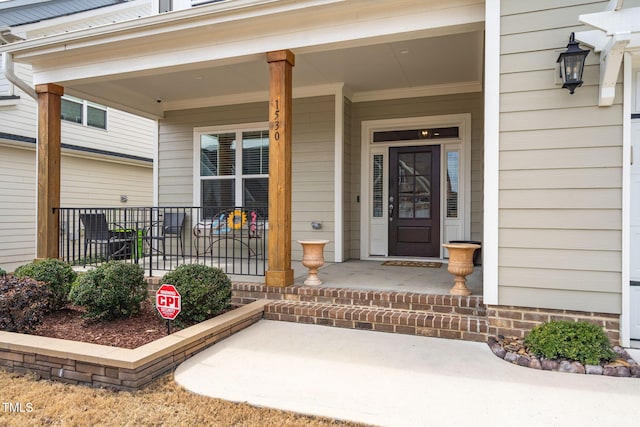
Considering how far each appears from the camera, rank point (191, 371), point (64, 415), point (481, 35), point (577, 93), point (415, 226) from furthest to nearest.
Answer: point (415, 226), point (481, 35), point (577, 93), point (191, 371), point (64, 415)

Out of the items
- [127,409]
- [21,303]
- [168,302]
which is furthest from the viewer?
[21,303]

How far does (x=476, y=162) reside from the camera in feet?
19.2

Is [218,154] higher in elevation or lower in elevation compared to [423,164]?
higher

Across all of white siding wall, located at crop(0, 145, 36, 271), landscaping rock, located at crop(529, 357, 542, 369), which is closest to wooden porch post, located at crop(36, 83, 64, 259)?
white siding wall, located at crop(0, 145, 36, 271)

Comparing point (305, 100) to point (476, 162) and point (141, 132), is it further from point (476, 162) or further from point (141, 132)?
point (141, 132)

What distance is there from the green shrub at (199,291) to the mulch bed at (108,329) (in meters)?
0.20

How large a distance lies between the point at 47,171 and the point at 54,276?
6.55 ft

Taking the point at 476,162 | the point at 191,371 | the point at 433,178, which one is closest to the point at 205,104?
the point at 433,178

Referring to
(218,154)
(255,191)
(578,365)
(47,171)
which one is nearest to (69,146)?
(47,171)

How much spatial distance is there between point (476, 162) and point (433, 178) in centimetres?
64

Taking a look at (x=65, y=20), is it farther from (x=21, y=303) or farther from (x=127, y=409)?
(x=127, y=409)

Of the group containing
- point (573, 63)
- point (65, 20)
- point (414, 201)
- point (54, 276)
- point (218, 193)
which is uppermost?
point (65, 20)

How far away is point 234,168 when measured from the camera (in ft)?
22.6

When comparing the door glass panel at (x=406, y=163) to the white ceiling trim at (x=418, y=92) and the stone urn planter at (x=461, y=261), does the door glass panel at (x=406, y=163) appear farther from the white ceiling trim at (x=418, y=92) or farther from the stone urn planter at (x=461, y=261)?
the stone urn planter at (x=461, y=261)
